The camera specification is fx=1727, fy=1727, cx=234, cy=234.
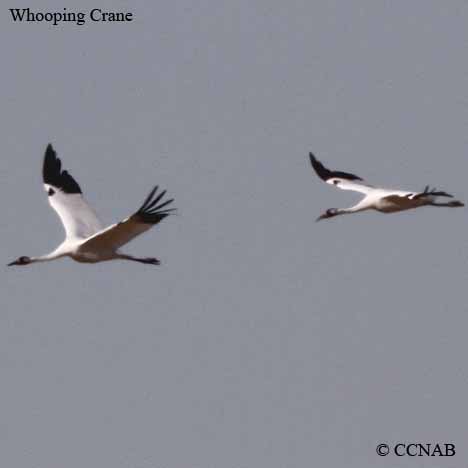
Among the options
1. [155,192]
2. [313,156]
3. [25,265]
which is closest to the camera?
[155,192]

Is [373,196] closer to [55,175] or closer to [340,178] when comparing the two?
[340,178]

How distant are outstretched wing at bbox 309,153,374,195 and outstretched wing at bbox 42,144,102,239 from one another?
334cm

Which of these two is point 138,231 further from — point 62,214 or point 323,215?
point 323,215

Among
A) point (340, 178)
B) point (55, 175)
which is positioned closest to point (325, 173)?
point (340, 178)

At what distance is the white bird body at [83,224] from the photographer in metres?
17.5

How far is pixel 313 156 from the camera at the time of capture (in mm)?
22594

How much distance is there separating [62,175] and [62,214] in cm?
115

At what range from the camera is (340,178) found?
22031 mm

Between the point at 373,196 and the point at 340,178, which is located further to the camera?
the point at 340,178

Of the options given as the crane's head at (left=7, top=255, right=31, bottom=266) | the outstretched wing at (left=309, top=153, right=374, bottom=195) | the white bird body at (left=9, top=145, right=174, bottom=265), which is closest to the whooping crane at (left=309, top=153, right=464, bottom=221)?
the outstretched wing at (left=309, top=153, right=374, bottom=195)

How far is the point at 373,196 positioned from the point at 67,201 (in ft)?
11.9

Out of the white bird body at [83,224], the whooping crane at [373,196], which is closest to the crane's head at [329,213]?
the whooping crane at [373,196]

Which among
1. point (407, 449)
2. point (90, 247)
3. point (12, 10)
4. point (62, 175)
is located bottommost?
point (407, 449)

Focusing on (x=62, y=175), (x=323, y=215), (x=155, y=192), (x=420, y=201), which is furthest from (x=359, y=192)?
(x=155, y=192)
